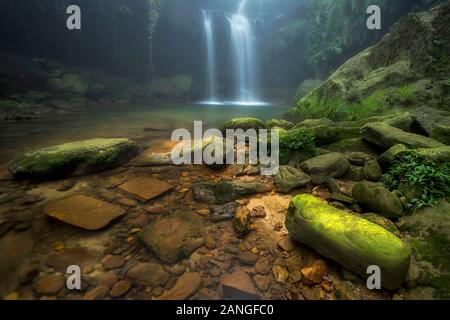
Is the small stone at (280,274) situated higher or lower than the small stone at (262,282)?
higher

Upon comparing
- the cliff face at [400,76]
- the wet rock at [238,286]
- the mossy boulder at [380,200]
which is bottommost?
the wet rock at [238,286]

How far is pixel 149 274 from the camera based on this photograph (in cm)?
253

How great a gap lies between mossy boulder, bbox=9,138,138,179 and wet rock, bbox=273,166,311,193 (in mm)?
3450

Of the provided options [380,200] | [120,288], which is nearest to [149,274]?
[120,288]

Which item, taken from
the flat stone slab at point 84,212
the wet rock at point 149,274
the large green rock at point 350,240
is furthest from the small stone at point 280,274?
the flat stone slab at point 84,212

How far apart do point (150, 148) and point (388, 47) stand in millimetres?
8499

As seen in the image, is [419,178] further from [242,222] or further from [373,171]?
[242,222]

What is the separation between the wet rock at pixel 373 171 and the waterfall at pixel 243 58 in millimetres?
23435

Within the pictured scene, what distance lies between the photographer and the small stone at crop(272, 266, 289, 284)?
8.09 ft

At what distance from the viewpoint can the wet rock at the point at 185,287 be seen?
7.58 feet

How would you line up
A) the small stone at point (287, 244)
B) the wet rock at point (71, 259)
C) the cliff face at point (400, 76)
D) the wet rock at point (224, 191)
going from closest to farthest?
the wet rock at point (71, 259) → the small stone at point (287, 244) → the wet rock at point (224, 191) → the cliff face at point (400, 76)

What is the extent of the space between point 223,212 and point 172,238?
2.76 ft

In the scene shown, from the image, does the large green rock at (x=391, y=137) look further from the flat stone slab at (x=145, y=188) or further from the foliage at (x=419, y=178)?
the flat stone slab at (x=145, y=188)

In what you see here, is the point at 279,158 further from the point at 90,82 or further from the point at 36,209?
the point at 90,82
